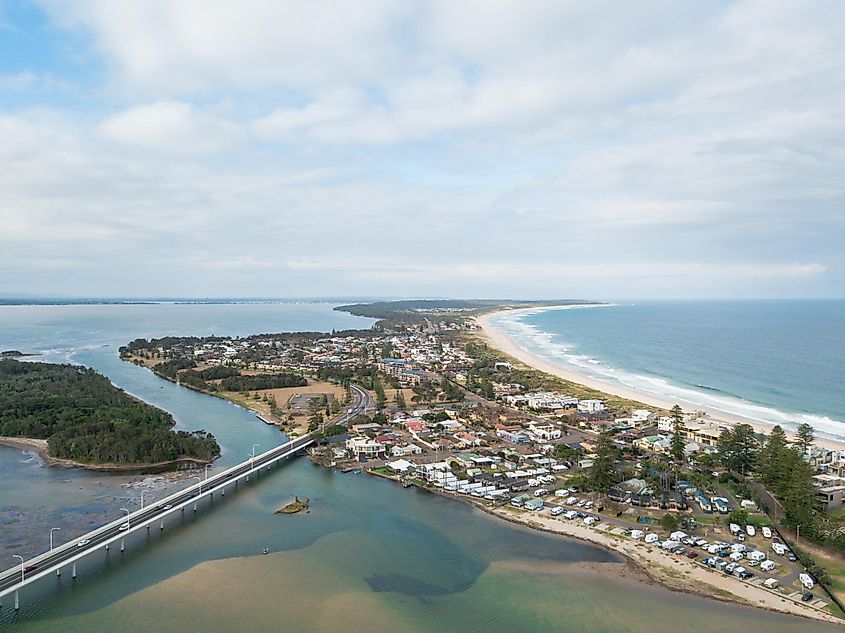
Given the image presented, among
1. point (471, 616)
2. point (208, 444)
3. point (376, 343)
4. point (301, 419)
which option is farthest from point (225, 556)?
point (376, 343)

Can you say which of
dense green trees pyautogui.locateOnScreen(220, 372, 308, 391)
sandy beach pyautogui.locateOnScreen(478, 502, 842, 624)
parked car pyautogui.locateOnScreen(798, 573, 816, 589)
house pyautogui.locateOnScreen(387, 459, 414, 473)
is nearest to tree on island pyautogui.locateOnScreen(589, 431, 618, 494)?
sandy beach pyautogui.locateOnScreen(478, 502, 842, 624)

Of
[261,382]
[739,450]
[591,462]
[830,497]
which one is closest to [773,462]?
[830,497]

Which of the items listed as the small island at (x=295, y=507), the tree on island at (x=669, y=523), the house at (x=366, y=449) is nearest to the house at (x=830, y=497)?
the tree on island at (x=669, y=523)

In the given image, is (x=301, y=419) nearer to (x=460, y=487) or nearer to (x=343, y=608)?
(x=460, y=487)

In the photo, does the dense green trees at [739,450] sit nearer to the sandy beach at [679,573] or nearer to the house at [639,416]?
the house at [639,416]

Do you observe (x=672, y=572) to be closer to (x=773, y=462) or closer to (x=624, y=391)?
(x=773, y=462)
